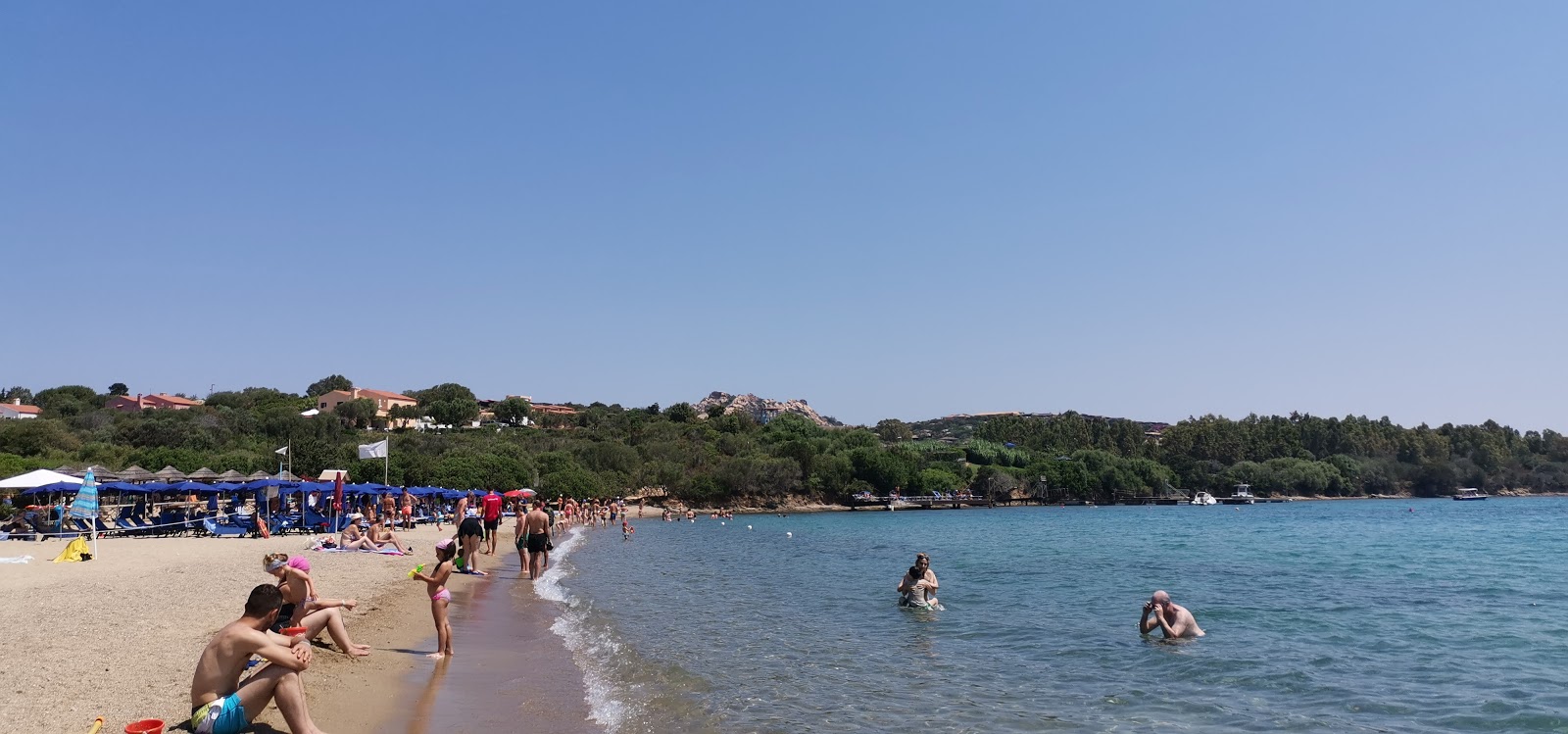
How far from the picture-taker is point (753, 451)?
10444 cm

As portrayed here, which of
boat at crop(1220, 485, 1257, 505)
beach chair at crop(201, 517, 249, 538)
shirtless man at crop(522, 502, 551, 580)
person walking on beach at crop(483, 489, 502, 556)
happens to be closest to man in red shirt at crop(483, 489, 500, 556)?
person walking on beach at crop(483, 489, 502, 556)

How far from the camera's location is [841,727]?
816 cm

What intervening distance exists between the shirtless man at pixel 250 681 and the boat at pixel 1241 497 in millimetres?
140147

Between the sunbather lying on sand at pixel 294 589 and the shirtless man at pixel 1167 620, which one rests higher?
the sunbather lying on sand at pixel 294 589

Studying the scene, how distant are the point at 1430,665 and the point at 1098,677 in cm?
431

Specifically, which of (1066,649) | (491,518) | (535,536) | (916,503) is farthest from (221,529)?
(916,503)

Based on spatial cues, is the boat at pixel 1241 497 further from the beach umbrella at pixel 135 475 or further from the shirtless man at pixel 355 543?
the beach umbrella at pixel 135 475

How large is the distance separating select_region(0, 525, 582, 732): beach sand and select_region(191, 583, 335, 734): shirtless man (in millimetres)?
533

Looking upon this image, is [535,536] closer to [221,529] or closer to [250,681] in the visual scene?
[221,529]

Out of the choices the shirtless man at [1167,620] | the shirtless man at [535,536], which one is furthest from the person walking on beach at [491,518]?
the shirtless man at [1167,620]

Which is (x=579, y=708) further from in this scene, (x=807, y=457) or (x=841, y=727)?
(x=807, y=457)

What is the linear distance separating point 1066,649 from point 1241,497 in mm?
131600

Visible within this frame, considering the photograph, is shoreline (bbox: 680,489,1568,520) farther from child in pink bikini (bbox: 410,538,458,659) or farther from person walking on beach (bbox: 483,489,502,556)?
child in pink bikini (bbox: 410,538,458,659)

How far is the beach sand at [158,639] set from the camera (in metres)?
6.88
